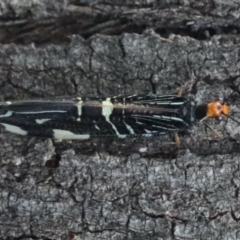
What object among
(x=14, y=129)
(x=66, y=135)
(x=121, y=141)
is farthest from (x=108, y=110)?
(x=14, y=129)

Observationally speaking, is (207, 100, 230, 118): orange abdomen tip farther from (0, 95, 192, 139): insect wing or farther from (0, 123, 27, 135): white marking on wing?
(0, 123, 27, 135): white marking on wing

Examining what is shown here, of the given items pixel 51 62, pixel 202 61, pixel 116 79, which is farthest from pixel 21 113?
pixel 202 61

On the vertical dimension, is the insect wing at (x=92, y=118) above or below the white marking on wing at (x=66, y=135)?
above

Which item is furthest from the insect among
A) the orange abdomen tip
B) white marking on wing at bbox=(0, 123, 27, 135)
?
the orange abdomen tip

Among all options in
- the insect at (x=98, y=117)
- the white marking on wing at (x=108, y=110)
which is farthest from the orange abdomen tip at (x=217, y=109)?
the white marking on wing at (x=108, y=110)

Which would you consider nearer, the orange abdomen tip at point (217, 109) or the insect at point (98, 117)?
the orange abdomen tip at point (217, 109)

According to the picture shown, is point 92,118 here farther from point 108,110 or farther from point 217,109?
point 217,109

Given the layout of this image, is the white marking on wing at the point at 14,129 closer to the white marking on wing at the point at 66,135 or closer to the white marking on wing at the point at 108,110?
the white marking on wing at the point at 66,135

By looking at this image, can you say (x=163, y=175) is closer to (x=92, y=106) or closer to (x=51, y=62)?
(x=92, y=106)
